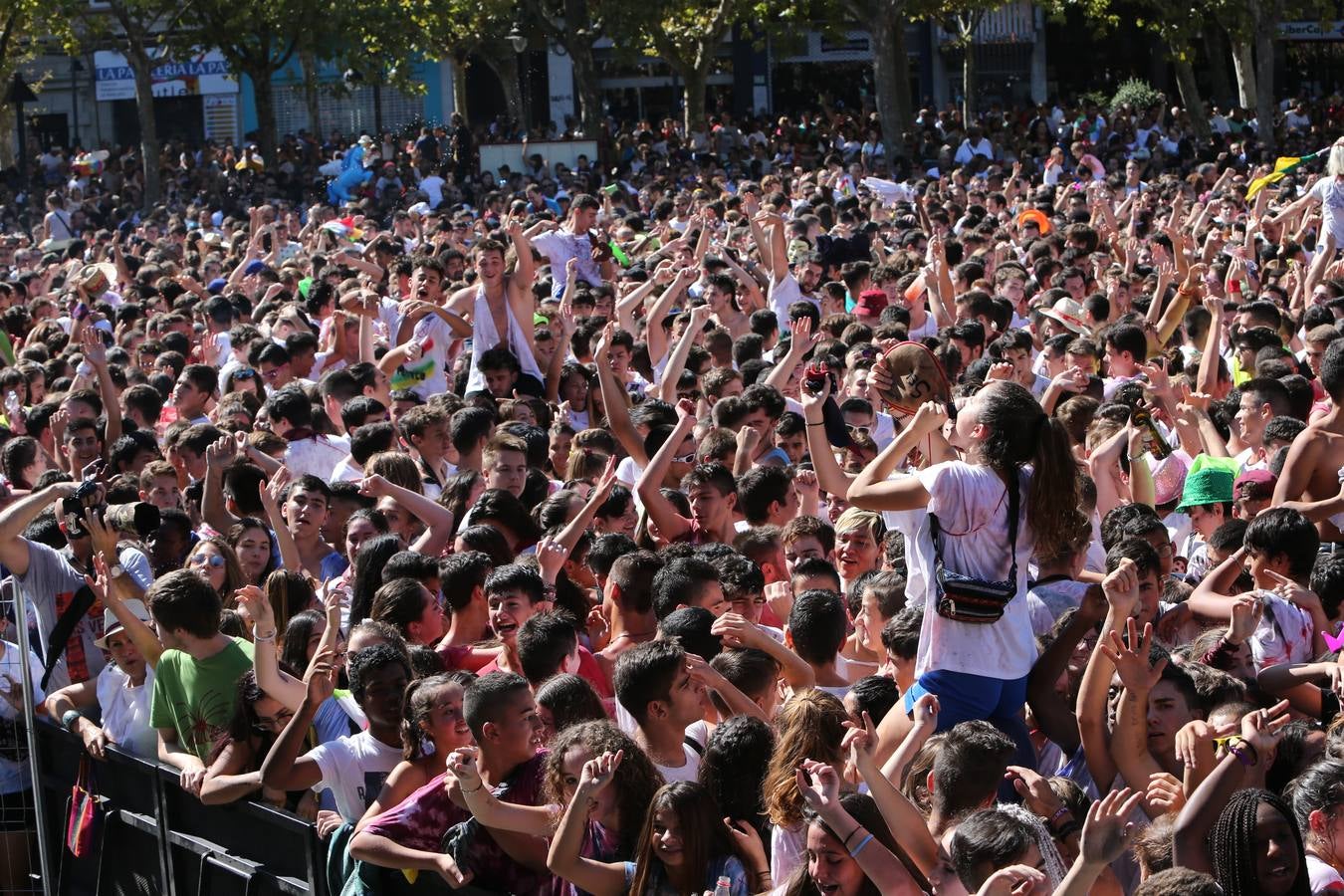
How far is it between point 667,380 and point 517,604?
3711 millimetres

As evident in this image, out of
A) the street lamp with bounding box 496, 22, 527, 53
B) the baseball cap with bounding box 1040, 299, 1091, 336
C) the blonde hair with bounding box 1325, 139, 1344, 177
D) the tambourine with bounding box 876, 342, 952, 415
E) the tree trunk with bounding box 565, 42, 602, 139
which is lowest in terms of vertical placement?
the baseball cap with bounding box 1040, 299, 1091, 336

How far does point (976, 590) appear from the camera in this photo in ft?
16.5

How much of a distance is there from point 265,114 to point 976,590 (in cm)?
3461

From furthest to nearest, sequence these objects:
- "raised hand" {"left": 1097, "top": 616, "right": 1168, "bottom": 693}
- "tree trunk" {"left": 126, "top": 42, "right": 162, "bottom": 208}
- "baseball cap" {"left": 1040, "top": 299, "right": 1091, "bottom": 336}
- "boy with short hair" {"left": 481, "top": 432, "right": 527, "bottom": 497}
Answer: "tree trunk" {"left": 126, "top": 42, "right": 162, "bottom": 208}, "baseball cap" {"left": 1040, "top": 299, "right": 1091, "bottom": 336}, "boy with short hair" {"left": 481, "top": 432, "right": 527, "bottom": 497}, "raised hand" {"left": 1097, "top": 616, "right": 1168, "bottom": 693}

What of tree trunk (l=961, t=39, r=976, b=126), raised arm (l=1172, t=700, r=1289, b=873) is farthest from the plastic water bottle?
tree trunk (l=961, t=39, r=976, b=126)

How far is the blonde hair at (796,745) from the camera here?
4434 mm

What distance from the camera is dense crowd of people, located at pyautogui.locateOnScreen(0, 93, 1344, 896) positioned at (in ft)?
14.6

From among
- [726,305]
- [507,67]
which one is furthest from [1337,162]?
[507,67]

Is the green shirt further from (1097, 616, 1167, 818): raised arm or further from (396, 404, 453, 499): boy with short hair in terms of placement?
(1097, 616, 1167, 818): raised arm

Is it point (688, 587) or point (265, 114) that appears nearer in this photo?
point (688, 587)

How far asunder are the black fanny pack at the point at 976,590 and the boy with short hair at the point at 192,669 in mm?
2319

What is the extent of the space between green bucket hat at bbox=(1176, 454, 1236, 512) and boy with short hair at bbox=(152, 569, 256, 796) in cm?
349

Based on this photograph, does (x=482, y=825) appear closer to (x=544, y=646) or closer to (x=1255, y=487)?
(x=544, y=646)

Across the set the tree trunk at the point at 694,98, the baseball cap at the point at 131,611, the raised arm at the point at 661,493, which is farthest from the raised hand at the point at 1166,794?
the tree trunk at the point at 694,98
